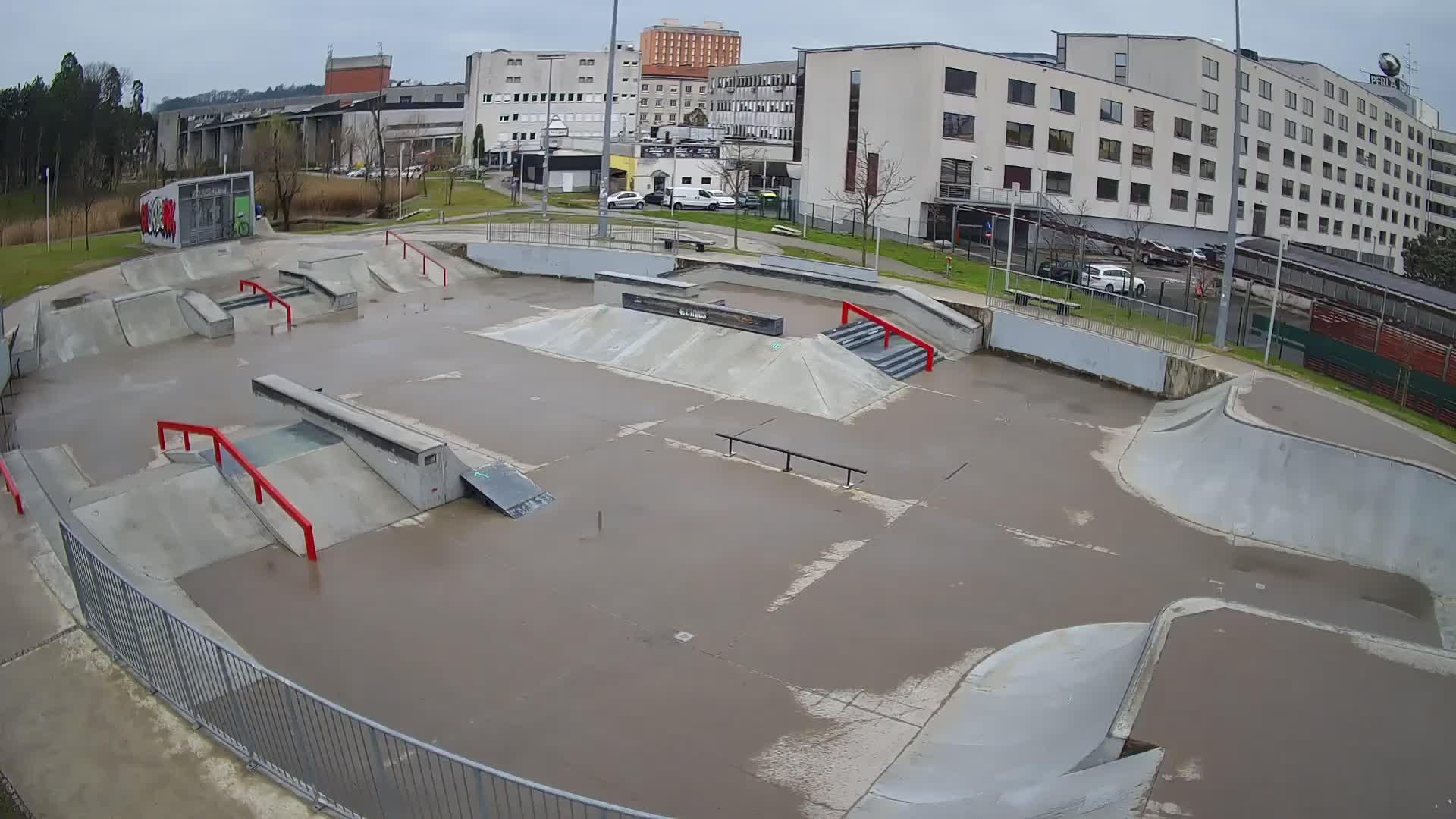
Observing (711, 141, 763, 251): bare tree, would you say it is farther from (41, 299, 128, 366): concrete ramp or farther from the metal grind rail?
the metal grind rail

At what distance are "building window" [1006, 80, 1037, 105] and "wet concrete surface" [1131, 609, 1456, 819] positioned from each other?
39.2 m

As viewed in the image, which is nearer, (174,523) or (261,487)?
(174,523)

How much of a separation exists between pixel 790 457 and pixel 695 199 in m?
40.4

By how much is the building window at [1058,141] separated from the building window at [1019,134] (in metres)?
1.01

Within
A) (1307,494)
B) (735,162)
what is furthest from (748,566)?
(735,162)

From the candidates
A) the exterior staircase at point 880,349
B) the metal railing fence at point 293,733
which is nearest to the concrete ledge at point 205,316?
the exterior staircase at point 880,349

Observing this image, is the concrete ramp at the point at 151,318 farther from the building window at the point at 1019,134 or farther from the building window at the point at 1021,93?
the building window at the point at 1021,93

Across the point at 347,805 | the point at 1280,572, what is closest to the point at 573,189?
the point at 1280,572

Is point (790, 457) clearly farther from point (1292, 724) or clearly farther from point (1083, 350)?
point (1292, 724)

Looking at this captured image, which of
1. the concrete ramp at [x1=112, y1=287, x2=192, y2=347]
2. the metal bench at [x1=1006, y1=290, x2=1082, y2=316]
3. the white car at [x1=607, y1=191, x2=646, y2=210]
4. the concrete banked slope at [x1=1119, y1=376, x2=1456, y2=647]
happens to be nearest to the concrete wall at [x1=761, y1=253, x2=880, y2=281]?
the metal bench at [x1=1006, y1=290, x2=1082, y2=316]

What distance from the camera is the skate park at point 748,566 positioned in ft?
30.6

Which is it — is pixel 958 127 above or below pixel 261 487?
above

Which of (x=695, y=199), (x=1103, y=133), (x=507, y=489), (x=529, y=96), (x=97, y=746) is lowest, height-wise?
(x=97, y=746)

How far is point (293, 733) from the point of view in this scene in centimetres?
868
